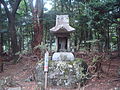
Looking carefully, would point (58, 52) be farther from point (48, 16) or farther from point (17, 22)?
point (17, 22)

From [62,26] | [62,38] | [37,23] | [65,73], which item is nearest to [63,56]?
[65,73]

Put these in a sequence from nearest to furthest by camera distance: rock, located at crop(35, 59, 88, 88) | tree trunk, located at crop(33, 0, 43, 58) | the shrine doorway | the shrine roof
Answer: rock, located at crop(35, 59, 88, 88)
the shrine roof
the shrine doorway
tree trunk, located at crop(33, 0, 43, 58)

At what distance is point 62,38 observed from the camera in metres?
8.87

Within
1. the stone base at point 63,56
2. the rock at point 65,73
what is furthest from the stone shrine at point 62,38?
the rock at point 65,73

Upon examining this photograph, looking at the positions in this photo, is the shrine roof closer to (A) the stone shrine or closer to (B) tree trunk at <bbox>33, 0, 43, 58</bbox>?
(A) the stone shrine

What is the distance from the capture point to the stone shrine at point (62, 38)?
8.18m

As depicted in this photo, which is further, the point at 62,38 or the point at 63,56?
the point at 62,38

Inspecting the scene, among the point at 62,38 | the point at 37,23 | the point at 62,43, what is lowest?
the point at 62,43

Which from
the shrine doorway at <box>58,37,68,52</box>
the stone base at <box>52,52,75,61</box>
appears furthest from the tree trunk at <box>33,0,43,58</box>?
the stone base at <box>52,52,75,61</box>

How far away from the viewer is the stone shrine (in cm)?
818

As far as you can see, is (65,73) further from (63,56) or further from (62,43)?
(62,43)

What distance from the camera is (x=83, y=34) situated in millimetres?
18875

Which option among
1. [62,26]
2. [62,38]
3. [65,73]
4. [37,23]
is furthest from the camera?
[37,23]

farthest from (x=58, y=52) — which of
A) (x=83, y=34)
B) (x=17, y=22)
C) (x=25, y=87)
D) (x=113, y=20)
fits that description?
(x=83, y=34)
